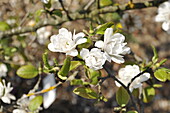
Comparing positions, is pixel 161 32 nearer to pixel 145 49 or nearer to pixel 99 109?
pixel 145 49

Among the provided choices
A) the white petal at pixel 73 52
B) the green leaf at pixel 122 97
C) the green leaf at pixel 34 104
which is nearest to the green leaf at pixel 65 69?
the white petal at pixel 73 52

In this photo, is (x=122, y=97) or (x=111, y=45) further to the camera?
(x=122, y=97)

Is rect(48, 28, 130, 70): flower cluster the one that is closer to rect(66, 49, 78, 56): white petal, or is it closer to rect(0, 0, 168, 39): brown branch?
rect(66, 49, 78, 56): white petal

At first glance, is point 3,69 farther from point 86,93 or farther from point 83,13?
point 86,93

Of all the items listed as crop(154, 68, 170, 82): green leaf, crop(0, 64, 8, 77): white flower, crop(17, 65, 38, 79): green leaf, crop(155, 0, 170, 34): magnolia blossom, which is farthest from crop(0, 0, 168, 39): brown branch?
crop(154, 68, 170, 82): green leaf

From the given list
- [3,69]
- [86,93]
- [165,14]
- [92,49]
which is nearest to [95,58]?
[92,49]

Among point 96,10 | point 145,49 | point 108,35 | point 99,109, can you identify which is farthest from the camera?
point 145,49

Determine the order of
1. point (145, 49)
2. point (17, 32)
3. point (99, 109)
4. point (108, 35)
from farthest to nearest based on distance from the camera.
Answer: point (145, 49), point (99, 109), point (17, 32), point (108, 35)

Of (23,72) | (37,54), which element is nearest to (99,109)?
(37,54)
